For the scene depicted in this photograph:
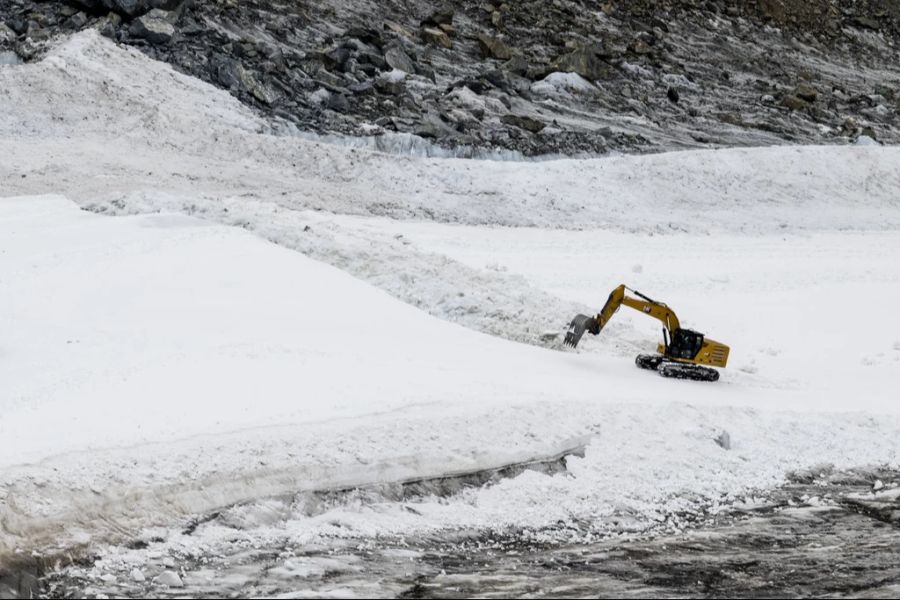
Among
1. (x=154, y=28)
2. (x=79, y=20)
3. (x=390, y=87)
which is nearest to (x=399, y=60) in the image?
(x=390, y=87)

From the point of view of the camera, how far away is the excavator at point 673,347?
15.6 metres

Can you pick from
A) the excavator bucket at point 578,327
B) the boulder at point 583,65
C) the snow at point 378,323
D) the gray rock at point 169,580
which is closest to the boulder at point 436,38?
the boulder at point 583,65

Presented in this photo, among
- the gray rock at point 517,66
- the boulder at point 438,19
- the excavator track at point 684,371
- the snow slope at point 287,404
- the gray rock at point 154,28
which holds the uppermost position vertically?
the boulder at point 438,19

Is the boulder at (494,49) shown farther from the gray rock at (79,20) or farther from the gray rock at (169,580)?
the gray rock at (169,580)

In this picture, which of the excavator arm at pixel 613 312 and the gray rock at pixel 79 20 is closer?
the excavator arm at pixel 613 312

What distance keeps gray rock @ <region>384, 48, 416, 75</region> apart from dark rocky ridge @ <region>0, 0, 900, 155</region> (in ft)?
0.24

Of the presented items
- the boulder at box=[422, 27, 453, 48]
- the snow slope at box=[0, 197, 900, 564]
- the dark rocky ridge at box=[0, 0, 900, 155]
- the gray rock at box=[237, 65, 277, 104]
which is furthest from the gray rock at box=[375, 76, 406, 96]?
the snow slope at box=[0, 197, 900, 564]

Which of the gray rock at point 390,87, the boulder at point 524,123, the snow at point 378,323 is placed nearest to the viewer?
the snow at point 378,323

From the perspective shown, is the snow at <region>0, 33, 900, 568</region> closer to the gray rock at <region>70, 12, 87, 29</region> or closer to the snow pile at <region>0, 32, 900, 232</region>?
the snow pile at <region>0, 32, 900, 232</region>

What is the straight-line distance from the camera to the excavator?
51.1ft

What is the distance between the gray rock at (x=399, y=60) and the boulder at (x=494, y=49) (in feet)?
13.8

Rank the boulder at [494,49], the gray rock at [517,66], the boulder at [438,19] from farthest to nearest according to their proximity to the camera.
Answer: the boulder at [438,19] → the boulder at [494,49] → the gray rock at [517,66]

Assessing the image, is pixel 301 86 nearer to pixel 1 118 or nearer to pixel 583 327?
pixel 1 118

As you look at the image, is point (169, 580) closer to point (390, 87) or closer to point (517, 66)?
point (390, 87)
